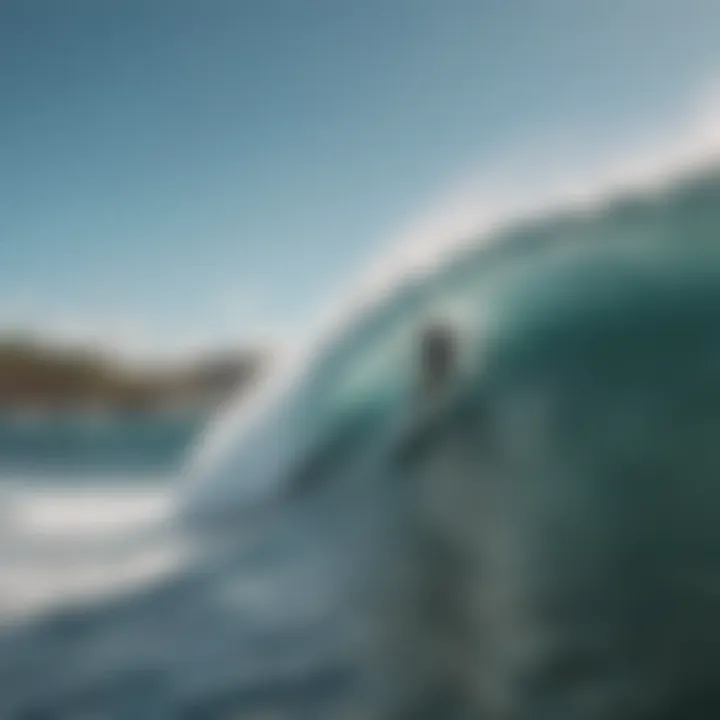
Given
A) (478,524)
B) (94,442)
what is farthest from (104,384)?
(478,524)

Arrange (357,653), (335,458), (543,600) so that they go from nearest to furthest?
1. (357,653)
2. (543,600)
3. (335,458)

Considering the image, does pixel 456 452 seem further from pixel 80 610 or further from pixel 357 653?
pixel 80 610

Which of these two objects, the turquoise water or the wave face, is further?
the turquoise water

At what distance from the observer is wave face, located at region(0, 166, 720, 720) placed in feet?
5.35

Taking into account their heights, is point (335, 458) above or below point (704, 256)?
below

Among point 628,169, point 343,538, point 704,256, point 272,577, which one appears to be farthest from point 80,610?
point 704,256

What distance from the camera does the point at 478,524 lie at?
1.95 metres

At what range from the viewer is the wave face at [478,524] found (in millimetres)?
1631

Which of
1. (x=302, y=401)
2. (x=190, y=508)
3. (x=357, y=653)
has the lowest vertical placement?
(x=357, y=653)

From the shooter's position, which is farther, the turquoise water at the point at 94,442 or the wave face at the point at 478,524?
the turquoise water at the point at 94,442

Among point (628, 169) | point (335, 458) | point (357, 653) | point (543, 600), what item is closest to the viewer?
point (357, 653)

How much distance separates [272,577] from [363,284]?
0.75 m

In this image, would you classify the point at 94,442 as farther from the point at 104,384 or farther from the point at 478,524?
the point at 478,524

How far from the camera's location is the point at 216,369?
1929 mm
